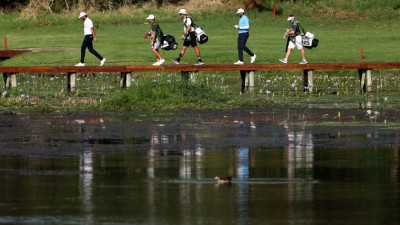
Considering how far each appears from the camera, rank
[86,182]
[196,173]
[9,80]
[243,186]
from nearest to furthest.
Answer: [243,186]
[86,182]
[196,173]
[9,80]

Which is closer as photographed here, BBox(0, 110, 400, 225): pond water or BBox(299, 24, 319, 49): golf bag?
BBox(0, 110, 400, 225): pond water

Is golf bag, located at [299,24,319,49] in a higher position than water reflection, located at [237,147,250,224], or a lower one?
higher

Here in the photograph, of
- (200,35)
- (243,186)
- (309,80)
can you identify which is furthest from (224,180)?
(309,80)

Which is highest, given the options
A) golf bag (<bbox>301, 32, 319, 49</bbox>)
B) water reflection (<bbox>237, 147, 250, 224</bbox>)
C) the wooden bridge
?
golf bag (<bbox>301, 32, 319, 49</bbox>)

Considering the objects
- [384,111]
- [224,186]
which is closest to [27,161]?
[224,186]

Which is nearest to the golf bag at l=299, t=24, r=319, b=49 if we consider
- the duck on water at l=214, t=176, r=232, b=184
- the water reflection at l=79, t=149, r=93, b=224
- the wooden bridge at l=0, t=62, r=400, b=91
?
the wooden bridge at l=0, t=62, r=400, b=91

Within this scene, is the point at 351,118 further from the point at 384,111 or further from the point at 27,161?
the point at 27,161

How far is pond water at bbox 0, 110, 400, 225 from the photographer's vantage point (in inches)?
397

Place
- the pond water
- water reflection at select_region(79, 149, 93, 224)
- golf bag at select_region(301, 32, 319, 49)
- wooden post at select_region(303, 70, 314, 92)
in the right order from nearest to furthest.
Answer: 1. the pond water
2. water reflection at select_region(79, 149, 93, 224)
3. wooden post at select_region(303, 70, 314, 92)
4. golf bag at select_region(301, 32, 319, 49)

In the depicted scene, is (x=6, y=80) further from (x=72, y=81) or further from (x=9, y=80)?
(x=72, y=81)

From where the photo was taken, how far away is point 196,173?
41.7ft

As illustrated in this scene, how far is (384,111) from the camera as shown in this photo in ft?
71.3

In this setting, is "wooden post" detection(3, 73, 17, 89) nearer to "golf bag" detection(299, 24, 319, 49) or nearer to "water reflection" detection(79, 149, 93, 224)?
"golf bag" detection(299, 24, 319, 49)

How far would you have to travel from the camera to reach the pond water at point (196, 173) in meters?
10.1
